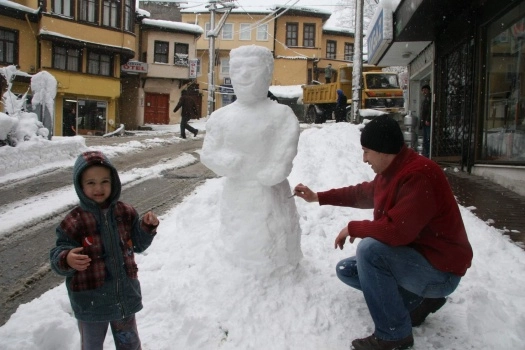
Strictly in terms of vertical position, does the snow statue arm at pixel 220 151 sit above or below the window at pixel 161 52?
below

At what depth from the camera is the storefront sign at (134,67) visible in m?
28.5

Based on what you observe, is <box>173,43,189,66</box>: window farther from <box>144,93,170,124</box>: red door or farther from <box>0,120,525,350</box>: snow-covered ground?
<box>0,120,525,350</box>: snow-covered ground

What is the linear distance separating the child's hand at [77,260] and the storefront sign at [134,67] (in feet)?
92.8

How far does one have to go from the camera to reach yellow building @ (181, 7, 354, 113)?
36812mm

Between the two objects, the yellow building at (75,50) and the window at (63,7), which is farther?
the window at (63,7)

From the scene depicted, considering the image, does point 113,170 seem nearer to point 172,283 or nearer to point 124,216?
point 124,216

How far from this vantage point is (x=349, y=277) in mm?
2863

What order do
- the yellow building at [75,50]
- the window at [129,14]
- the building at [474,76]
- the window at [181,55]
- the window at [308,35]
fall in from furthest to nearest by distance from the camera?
the window at [308,35]
the window at [181,55]
the window at [129,14]
the yellow building at [75,50]
the building at [474,76]

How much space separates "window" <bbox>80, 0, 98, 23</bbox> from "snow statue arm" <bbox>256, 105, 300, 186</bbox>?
976 inches

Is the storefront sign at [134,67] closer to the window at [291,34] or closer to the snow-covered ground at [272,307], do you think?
the window at [291,34]

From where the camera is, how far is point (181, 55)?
1219 inches

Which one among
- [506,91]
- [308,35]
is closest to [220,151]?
[506,91]

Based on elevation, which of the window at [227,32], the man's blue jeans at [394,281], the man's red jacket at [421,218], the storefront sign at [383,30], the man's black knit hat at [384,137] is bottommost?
the man's blue jeans at [394,281]

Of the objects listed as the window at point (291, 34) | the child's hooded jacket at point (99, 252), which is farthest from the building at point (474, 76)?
the window at point (291, 34)
